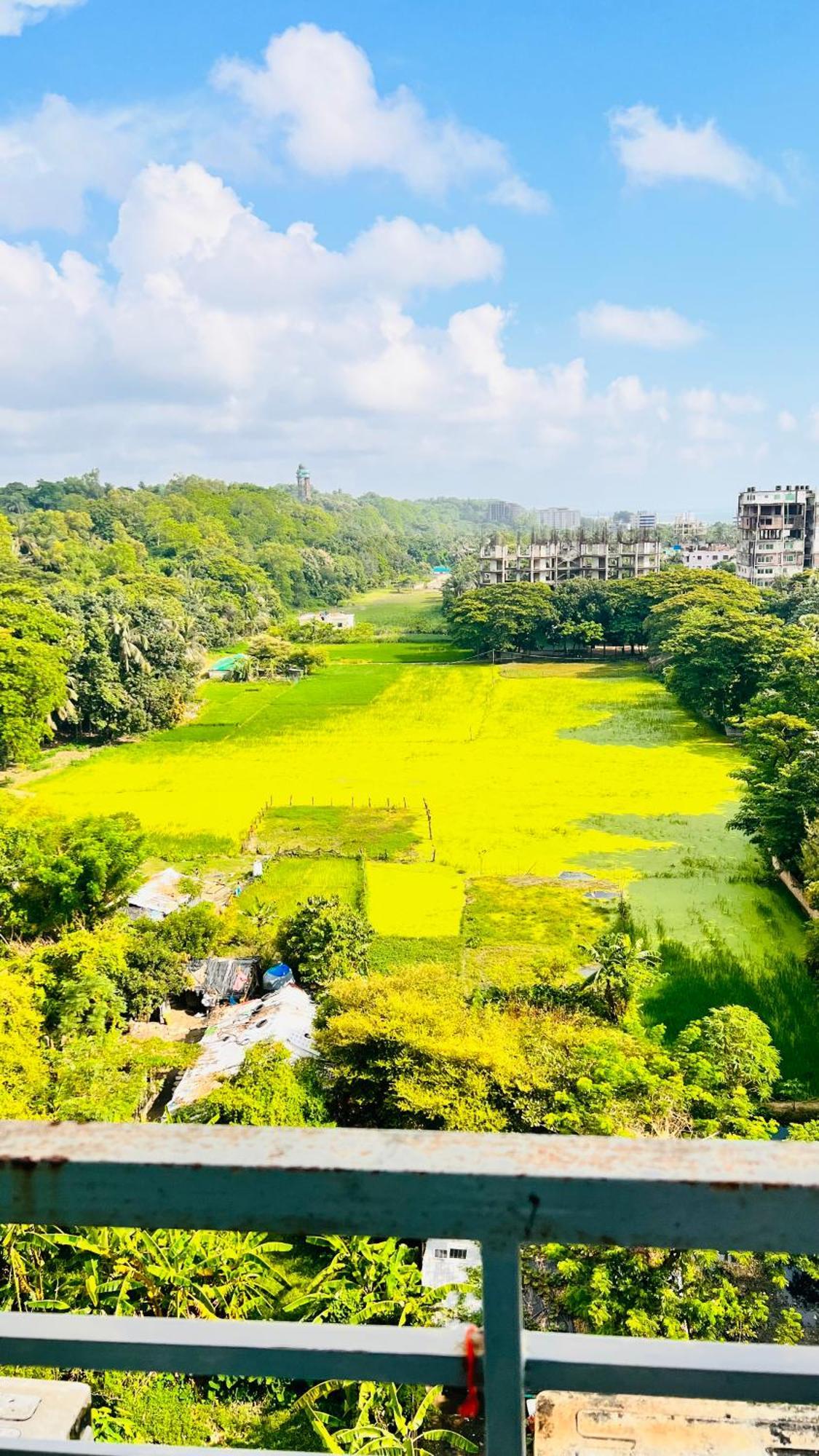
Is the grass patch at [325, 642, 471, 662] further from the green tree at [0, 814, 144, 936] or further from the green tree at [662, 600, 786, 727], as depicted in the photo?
the green tree at [0, 814, 144, 936]

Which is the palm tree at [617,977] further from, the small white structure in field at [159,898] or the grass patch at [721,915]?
the small white structure in field at [159,898]

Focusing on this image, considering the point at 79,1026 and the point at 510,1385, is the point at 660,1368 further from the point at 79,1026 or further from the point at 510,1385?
the point at 79,1026

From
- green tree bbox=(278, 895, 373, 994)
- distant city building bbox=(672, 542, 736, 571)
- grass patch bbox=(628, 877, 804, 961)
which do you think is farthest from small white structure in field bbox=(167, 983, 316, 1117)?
distant city building bbox=(672, 542, 736, 571)

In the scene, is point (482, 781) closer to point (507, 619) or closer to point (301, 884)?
point (301, 884)

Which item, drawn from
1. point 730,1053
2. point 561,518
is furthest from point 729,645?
point 561,518

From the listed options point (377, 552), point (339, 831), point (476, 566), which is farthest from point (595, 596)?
point (377, 552)

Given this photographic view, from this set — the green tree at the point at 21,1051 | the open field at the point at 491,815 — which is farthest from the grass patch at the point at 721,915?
the green tree at the point at 21,1051
